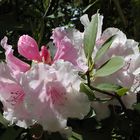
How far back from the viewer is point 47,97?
0.95 metres

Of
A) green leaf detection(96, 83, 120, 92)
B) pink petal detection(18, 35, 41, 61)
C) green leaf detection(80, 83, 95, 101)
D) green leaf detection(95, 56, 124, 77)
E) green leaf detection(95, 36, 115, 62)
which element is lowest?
green leaf detection(96, 83, 120, 92)

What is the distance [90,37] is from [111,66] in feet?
0.34

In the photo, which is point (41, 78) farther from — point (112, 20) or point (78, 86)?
point (112, 20)

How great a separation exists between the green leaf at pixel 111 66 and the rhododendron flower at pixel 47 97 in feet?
0.24

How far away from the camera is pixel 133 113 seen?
117cm

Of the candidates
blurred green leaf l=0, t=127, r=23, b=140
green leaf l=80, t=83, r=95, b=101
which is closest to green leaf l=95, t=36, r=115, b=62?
green leaf l=80, t=83, r=95, b=101

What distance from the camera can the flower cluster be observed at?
0.93m

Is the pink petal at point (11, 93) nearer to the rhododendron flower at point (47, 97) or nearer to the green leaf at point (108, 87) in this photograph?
the rhododendron flower at point (47, 97)

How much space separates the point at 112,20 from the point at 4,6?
19.9 inches

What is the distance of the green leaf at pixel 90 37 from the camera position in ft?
3.46

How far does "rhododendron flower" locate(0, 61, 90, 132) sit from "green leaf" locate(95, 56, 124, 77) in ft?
0.24

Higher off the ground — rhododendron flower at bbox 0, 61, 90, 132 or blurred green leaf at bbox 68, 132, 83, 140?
rhododendron flower at bbox 0, 61, 90, 132

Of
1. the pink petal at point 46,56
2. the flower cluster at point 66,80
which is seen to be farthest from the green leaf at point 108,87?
the pink petal at point 46,56

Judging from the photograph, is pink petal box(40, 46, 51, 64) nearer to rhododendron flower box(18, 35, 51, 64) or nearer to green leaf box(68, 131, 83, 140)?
rhododendron flower box(18, 35, 51, 64)
